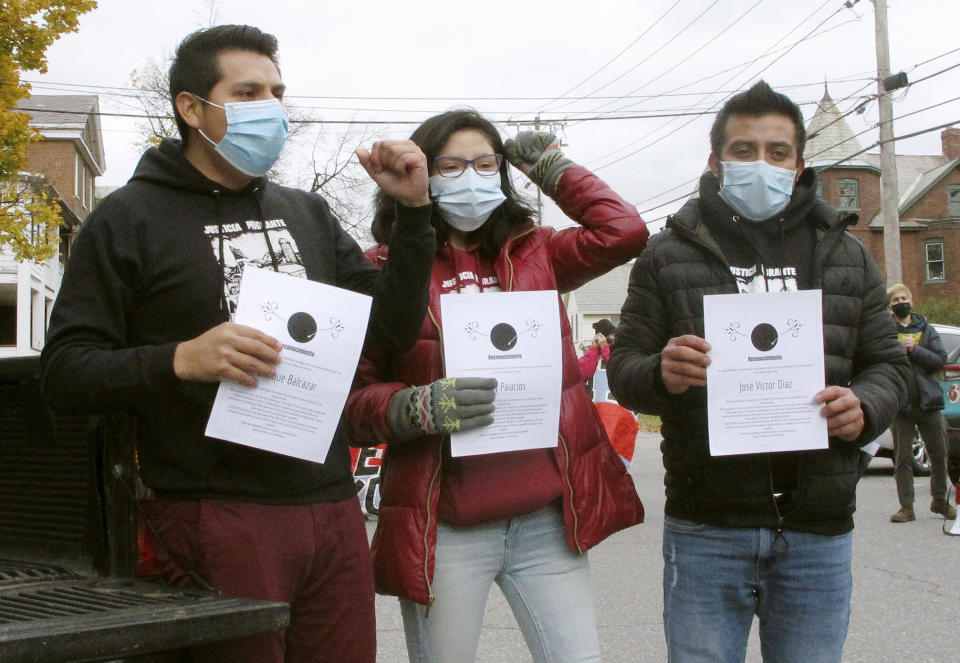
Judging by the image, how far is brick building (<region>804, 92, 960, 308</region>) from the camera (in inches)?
1705

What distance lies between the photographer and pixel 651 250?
2.77 m

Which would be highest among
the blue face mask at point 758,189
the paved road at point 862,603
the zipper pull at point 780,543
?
the blue face mask at point 758,189

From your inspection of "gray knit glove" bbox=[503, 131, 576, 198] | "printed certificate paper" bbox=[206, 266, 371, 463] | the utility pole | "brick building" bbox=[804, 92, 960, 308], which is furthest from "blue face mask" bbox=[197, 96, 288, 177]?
"brick building" bbox=[804, 92, 960, 308]

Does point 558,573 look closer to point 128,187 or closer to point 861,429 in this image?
point 861,429

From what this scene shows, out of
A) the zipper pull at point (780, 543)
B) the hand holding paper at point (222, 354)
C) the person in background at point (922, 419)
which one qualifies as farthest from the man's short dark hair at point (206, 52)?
the person in background at point (922, 419)

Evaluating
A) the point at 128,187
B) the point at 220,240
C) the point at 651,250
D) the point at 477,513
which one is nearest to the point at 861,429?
the point at 651,250

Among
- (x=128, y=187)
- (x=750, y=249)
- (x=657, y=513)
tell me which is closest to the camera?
(x=128, y=187)

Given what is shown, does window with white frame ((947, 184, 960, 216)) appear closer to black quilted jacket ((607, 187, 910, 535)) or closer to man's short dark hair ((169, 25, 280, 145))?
black quilted jacket ((607, 187, 910, 535))

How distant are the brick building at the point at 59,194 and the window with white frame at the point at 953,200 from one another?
3792 cm

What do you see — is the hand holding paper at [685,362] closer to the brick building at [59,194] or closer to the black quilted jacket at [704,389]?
the black quilted jacket at [704,389]

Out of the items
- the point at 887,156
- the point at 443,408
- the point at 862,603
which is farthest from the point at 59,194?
the point at 443,408

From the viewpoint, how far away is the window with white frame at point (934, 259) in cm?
4575

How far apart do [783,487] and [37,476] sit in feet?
6.08

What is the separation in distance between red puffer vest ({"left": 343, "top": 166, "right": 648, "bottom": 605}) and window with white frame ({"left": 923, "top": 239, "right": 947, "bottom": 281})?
155ft
